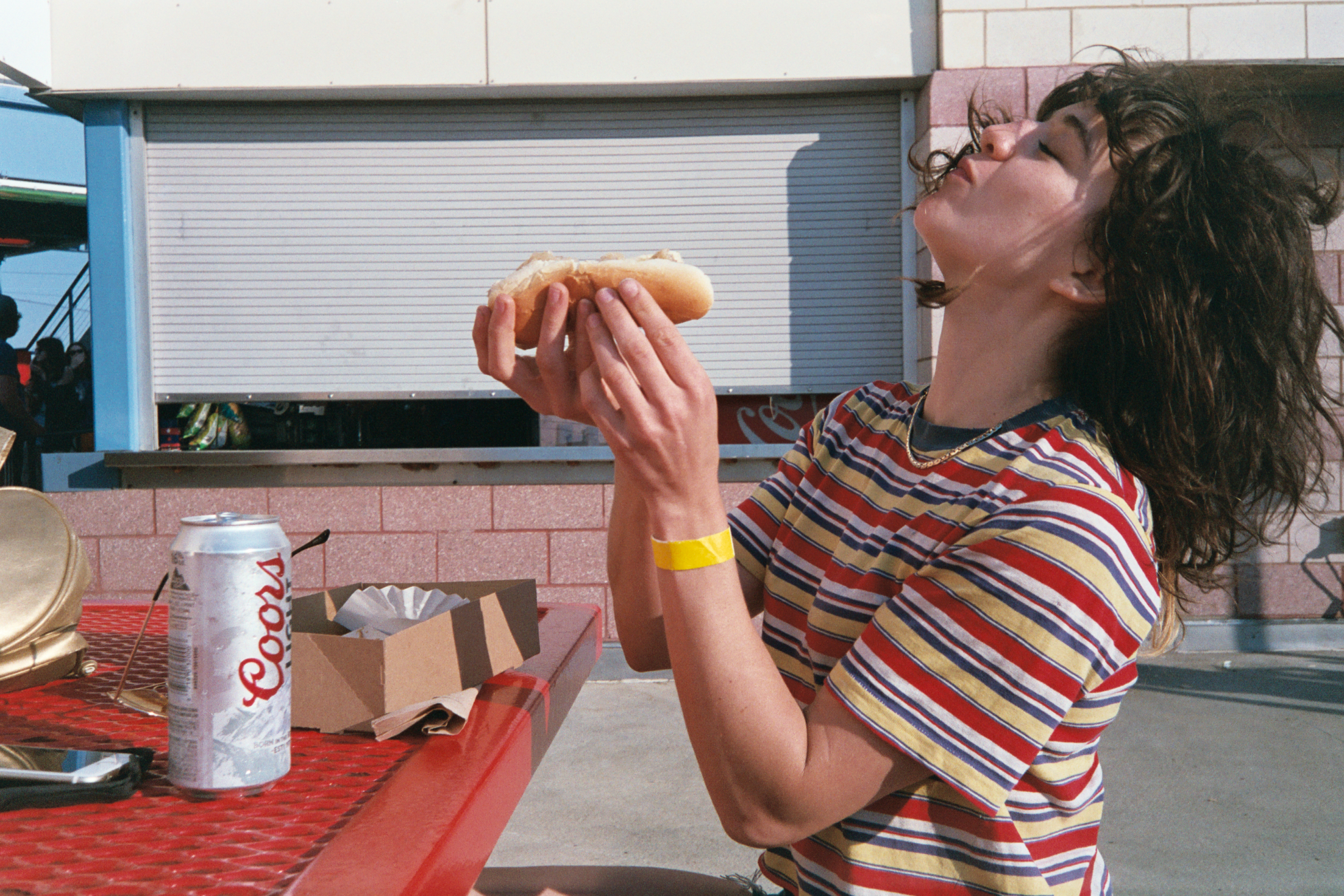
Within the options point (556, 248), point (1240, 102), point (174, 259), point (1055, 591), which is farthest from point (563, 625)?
point (174, 259)

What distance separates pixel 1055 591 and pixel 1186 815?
8.78 feet

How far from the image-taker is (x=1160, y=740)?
3.78m

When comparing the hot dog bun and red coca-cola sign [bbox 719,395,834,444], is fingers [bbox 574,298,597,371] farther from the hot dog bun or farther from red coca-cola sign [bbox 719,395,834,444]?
red coca-cola sign [bbox 719,395,834,444]

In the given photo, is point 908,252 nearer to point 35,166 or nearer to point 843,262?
point 843,262

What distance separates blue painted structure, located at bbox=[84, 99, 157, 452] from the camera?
489 centimetres

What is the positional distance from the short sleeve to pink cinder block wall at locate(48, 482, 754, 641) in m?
3.76

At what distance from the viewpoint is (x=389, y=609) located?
1308mm

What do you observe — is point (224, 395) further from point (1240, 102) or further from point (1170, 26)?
point (1170, 26)

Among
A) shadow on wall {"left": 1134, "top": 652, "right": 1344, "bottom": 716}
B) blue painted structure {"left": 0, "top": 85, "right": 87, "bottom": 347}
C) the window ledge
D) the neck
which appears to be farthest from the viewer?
blue painted structure {"left": 0, "top": 85, "right": 87, "bottom": 347}

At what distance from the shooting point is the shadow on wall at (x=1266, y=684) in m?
4.20

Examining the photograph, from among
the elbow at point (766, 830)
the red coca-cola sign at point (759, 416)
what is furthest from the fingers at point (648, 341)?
the red coca-cola sign at point (759, 416)

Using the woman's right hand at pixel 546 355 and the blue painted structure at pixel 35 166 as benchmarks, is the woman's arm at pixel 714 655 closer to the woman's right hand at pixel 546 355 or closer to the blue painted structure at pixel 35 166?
the woman's right hand at pixel 546 355

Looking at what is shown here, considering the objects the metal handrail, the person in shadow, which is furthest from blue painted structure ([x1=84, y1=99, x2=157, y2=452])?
the metal handrail

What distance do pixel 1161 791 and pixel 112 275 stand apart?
530cm
